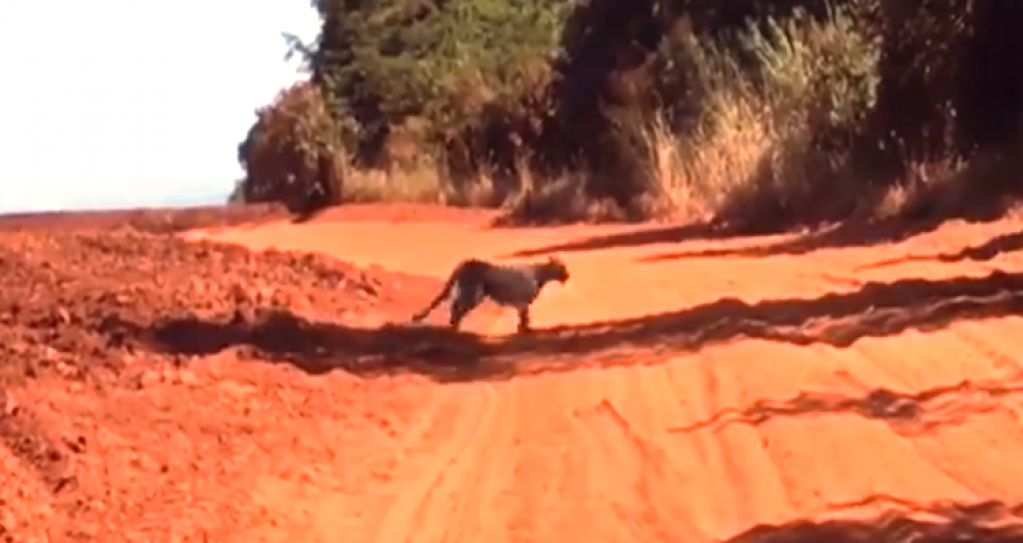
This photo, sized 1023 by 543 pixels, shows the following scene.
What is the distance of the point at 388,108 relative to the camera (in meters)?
41.6

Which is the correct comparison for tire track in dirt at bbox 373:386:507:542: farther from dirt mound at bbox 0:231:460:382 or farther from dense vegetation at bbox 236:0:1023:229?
dense vegetation at bbox 236:0:1023:229

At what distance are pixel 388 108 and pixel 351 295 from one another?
23.1 metres

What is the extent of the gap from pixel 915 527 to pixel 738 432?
2275 mm

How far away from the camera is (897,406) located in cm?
1113

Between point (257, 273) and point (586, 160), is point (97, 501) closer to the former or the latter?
point (257, 273)

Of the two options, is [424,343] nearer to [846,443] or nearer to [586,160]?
[846,443]

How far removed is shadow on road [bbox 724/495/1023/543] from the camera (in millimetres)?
8359

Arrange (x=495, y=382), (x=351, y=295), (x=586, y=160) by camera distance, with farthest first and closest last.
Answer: (x=586, y=160), (x=351, y=295), (x=495, y=382)

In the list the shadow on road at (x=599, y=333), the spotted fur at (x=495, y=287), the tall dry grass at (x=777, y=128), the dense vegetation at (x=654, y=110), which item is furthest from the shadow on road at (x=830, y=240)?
the spotted fur at (x=495, y=287)

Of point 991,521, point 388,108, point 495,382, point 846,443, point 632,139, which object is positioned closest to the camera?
point 991,521

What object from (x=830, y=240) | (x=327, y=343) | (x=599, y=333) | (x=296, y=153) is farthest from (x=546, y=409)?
(x=296, y=153)

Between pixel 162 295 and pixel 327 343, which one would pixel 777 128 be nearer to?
pixel 162 295

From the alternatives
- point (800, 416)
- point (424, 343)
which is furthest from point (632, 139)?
point (800, 416)

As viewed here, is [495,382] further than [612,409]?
Yes
